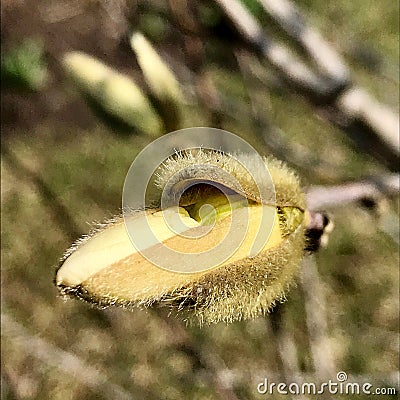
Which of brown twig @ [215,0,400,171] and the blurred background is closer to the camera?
brown twig @ [215,0,400,171]

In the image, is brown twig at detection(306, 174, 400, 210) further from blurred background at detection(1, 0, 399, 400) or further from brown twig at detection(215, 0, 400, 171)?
blurred background at detection(1, 0, 399, 400)

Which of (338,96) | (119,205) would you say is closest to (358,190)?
(338,96)

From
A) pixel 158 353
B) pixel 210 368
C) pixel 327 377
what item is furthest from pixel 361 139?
pixel 158 353

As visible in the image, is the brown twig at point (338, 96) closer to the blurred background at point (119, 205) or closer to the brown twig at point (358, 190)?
the brown twig at point (358, 190)

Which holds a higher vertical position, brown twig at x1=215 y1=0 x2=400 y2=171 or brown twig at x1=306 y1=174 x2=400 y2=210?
A: brown twig at x1=215 y1=0 x2=400 y2=171

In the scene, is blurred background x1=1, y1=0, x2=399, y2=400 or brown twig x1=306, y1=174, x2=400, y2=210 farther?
blurred background x1=1, y1=0, x2=399, y2=400

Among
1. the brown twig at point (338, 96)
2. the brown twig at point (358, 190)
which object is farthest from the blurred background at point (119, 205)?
the brown twig at point (358, 190)

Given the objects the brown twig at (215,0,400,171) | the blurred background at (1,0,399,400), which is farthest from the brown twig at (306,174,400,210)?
the blurred background at (1,0,399,400)

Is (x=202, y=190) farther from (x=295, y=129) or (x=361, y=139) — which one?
(x=295, y=129)
